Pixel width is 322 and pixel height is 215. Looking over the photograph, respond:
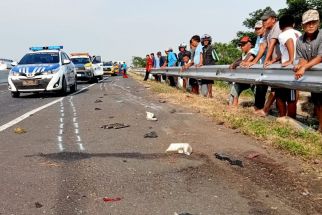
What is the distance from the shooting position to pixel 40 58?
16.6 metres

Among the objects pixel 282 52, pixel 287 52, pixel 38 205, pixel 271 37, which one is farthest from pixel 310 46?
pixel 38 205

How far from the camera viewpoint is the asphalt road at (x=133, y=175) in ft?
11.6

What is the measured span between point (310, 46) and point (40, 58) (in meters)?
11.9

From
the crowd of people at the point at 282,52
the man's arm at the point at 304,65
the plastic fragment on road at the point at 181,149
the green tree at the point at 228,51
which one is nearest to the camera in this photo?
the plastic fragment on road at the point at 181,149

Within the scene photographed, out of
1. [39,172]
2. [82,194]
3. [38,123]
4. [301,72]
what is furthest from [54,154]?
[301,72]

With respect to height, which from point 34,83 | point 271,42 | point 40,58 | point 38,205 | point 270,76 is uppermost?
point 271,42

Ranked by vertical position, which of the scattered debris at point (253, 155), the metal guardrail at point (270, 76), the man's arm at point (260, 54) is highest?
the man's arm at point (260, 54)

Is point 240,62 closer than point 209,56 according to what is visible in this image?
Yes

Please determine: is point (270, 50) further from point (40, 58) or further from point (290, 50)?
point (40, 58)

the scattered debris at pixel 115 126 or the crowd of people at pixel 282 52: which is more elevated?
the crowd of people at pixel 282 52

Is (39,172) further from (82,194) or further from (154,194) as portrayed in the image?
(154,194)

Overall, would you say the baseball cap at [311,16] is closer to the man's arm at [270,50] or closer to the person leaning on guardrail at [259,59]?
the man's arm at [270,50]

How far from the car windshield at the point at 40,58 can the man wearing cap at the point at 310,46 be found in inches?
442

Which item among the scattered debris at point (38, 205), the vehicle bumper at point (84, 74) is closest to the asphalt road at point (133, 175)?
the scattered debris at point (38, 205)
